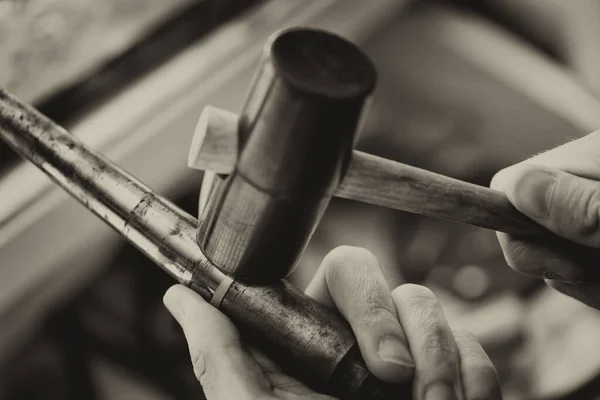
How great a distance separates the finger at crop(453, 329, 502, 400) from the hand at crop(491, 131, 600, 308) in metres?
0.14

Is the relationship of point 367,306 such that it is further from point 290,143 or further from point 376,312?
point 290,143

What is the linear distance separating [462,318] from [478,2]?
2.62ft

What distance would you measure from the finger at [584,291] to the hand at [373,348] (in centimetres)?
25

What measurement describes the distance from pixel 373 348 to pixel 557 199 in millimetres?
259

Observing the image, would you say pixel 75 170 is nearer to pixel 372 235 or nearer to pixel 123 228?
pixel 123 228

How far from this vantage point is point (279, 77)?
43 centimetres

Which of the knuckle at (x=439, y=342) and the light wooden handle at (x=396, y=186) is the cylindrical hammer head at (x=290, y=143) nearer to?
the light wooden handle at (x=396, y=186)

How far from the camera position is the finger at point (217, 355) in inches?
22.7

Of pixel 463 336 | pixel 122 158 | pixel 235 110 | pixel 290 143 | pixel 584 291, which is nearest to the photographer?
pixel 290 143

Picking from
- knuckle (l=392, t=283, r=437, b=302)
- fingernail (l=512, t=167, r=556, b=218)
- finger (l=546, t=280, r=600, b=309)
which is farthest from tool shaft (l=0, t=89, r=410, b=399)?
finger (l=546, t=280, r=600, b=309)

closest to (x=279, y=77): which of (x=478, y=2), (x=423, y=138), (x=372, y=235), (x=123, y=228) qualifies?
(x=123, y=228)

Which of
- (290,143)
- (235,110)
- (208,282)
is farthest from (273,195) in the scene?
(235,110)

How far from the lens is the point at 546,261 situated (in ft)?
2.48

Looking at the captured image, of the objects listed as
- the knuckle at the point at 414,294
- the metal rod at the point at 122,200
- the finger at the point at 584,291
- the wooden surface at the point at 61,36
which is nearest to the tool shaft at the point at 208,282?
the metal rod at the point at 122,200
